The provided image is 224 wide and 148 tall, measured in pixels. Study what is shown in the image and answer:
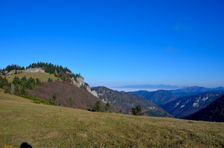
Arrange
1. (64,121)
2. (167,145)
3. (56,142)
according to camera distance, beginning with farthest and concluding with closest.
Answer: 1. (64,121)
2. (56,142)
3. (167,145)

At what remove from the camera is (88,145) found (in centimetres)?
3075

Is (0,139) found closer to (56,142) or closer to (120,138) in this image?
(56,142)

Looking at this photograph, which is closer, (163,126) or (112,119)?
(163,126)

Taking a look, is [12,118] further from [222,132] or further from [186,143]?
[222,132]

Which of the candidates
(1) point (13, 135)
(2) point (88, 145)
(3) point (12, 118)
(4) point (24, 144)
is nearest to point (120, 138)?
(2) point (88, 145)

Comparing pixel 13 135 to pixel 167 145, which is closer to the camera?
pixel 167 145

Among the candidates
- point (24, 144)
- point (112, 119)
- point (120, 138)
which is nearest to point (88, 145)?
point (120, 138)

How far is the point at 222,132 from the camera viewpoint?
34.0 metres

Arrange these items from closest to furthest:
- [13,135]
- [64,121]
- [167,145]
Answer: [167,145], [13,135], [64,121]

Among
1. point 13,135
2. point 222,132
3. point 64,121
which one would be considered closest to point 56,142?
point 13,135

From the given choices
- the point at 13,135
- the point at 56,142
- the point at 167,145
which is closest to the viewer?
the point at 167,145

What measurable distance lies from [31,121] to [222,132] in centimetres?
2437

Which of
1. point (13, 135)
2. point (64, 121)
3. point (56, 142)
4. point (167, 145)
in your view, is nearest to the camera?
point (167, 145)

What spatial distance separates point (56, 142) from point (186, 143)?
13367mm
